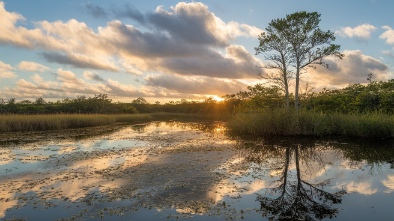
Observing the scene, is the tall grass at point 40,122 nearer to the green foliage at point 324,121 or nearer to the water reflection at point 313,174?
the green foliage at point 324,121

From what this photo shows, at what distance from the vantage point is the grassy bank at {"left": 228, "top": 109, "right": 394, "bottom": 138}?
58.0ft

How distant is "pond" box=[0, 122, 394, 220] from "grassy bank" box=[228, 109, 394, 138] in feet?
15.7

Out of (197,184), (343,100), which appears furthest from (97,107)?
(197,184)

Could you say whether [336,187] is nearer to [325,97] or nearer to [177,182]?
[177,182]

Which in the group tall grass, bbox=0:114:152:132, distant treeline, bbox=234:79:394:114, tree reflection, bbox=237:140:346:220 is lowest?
tree reflection, bbox=237:140:346:220

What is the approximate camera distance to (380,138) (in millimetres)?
17562

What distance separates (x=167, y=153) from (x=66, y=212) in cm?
747


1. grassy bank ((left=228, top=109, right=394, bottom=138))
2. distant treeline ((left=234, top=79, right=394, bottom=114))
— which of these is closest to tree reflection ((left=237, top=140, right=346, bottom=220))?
grassy bank ((left=228, top=109, right=394, bottom=138))

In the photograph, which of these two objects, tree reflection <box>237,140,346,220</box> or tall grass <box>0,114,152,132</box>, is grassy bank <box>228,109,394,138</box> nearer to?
tree reflection <box>237,140,346,220</box>

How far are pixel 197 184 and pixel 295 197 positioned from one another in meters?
2.63

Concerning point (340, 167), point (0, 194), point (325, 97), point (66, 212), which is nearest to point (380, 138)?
point (340, 167)

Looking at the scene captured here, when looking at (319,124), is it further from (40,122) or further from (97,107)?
(97,107)

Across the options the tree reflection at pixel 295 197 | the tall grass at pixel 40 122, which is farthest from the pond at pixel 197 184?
the tall grass at pixel 40 122

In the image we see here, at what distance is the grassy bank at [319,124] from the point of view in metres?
17.7
